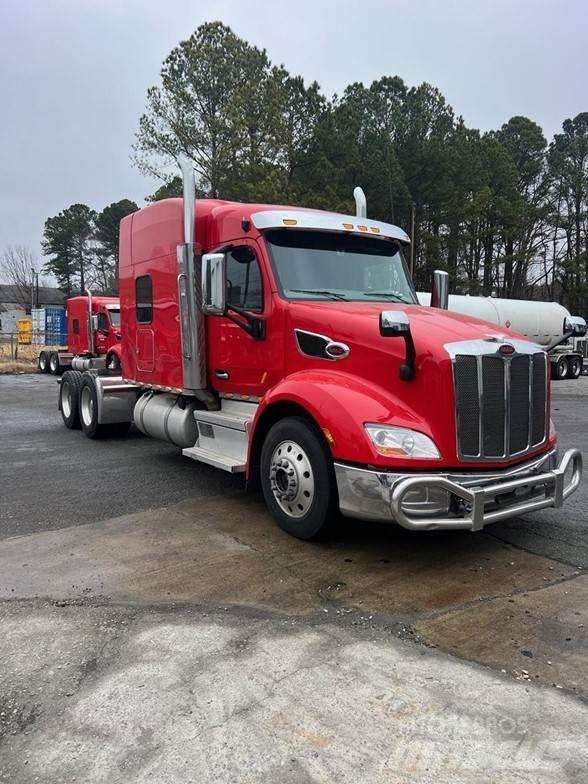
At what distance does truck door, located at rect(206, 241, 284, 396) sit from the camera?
18.6 ft

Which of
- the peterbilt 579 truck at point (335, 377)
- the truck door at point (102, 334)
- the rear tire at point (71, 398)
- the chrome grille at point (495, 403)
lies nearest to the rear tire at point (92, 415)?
the rear tire at point (71, 398)

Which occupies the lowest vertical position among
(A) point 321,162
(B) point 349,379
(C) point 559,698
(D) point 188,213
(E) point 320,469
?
(C) point 559,698

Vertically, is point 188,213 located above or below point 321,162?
below

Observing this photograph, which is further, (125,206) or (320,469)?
(125,206)

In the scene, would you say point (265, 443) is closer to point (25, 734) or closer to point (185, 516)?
point (185, 516)

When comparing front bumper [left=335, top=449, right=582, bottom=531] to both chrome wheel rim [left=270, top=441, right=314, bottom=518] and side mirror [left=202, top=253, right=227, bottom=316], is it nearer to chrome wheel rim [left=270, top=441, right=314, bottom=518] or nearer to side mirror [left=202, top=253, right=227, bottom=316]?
chrome wheel rim [left=270, top=441, right=314, bottom=518]

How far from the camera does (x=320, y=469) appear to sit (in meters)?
4.64

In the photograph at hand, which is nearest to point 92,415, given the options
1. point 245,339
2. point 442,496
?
point 245,339

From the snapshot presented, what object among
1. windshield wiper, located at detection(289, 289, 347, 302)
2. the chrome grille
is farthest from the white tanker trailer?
the chrome grille

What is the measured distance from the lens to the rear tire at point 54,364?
26109mm

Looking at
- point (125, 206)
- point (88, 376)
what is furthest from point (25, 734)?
point (125, 206)

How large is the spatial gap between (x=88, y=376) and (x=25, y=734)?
25.5 feet

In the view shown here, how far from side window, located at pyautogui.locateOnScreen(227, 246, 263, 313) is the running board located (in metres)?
1.46

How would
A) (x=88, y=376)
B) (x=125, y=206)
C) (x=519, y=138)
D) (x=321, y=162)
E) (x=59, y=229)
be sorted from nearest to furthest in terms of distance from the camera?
(x=88, y=376) < (x=321, y=162) < (x=519, y=138) < (x=125, y=206) < (x=59, y=229)
